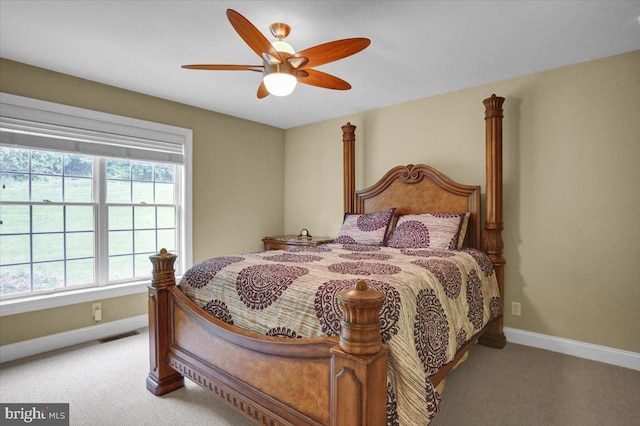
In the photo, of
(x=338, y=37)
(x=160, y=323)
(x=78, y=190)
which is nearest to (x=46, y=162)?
(x=78, y=190)

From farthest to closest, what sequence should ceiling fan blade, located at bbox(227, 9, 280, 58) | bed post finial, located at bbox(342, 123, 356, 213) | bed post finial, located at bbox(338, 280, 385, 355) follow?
bed post finial, located at bbox(342, 123, 356, 213)
ceiling fan blade, located at bbox(227, 9, 280, 58)
bed post finial, located at bbox(338, 280, 385, 355)

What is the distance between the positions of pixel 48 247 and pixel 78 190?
1.81 ft

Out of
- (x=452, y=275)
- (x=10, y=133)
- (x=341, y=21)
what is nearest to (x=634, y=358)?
(x=452, y=275)

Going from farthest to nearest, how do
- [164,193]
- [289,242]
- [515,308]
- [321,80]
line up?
[289,242]
[164,193]
[515,308]
[321,80]

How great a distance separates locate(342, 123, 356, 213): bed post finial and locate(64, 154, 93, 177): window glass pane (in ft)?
8.38

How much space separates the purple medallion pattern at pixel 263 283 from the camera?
5.58 ft

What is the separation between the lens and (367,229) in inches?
133

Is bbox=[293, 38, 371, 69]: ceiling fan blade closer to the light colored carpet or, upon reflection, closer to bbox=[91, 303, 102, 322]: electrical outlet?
the light colored carpet

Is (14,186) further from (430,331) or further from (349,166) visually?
(430,331)

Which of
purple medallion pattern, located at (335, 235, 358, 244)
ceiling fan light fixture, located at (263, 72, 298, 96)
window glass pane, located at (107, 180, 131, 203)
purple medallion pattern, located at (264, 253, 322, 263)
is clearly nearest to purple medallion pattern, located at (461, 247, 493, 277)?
purple medallion pattern, located at (335, 235, 358, 244)

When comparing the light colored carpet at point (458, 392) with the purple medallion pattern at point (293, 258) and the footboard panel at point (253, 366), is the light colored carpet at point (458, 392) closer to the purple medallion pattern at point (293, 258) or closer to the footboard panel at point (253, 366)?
the footboard panel at point (253, 366)

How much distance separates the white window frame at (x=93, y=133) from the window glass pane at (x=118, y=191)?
443mm

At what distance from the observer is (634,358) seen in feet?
8.21

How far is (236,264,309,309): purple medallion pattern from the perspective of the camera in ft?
5.58
